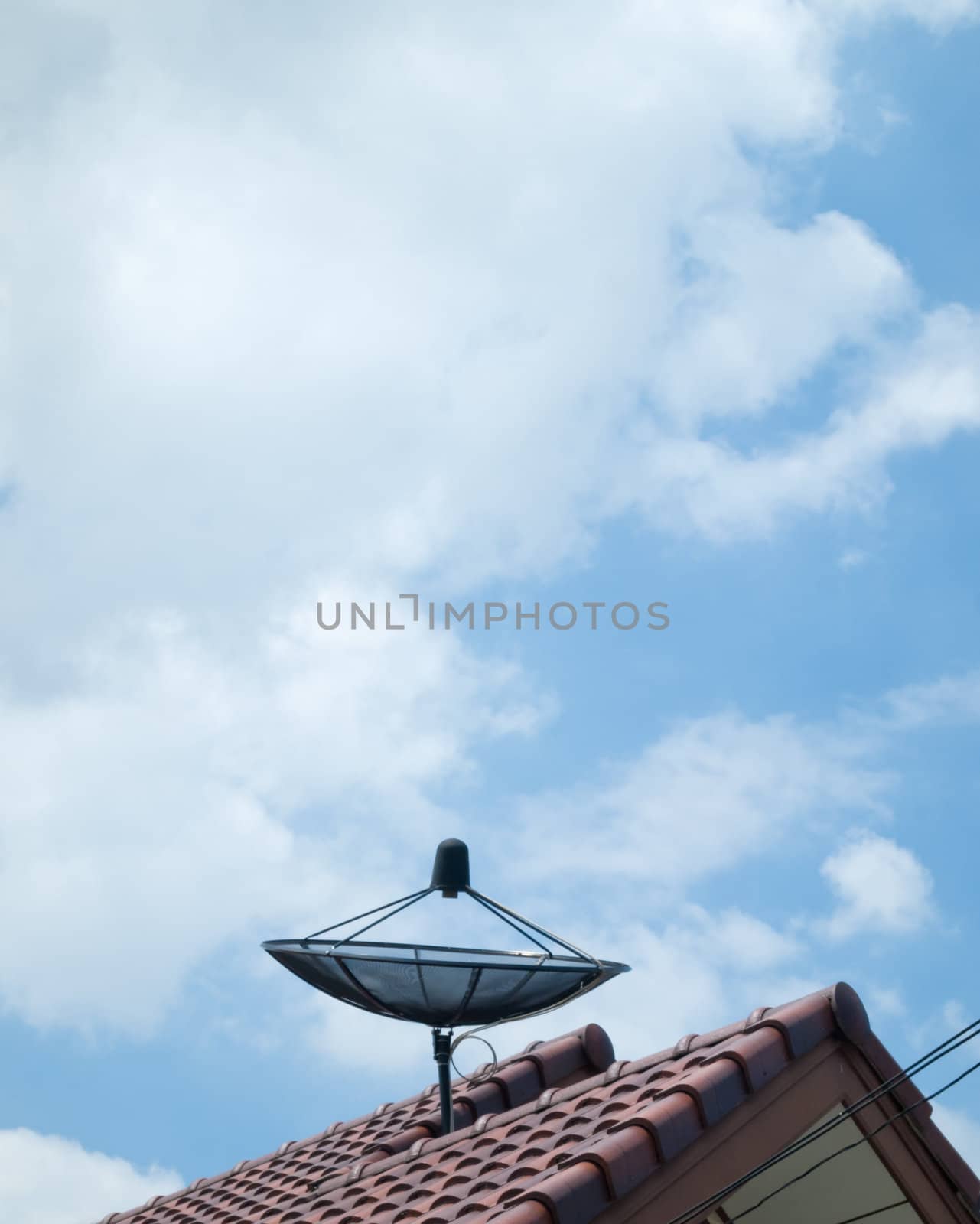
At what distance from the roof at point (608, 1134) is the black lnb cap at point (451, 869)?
44.1 inches

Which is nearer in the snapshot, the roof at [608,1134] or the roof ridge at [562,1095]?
the roof at [608,1134]

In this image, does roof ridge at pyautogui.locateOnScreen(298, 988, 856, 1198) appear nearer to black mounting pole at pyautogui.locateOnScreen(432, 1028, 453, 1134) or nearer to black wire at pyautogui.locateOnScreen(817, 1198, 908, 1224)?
black mounting pole at pyautogui.locateOnScreen(432, 1028, 453, 1134)

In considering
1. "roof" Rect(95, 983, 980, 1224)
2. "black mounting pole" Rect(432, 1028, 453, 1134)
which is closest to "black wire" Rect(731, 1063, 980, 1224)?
"roof" Rect(95, 983, 980, 1224)

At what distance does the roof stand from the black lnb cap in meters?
1.12

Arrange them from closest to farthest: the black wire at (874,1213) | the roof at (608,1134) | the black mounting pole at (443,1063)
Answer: the roof at (608,1134), the black wire at (874,1213), the black mounting pole at (443,1063)

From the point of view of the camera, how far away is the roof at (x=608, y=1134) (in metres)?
5.15

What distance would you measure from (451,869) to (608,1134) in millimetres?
2811

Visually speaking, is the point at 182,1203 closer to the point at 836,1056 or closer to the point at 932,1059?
the point at 836,1056

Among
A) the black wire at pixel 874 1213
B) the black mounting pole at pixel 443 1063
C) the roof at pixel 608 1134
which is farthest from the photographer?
the black mounting pole at pixel 443 1063

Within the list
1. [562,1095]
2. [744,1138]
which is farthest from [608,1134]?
[562,1095]

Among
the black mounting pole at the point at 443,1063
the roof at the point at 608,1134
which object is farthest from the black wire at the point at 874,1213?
the black mounting pole at the point at 443,1063

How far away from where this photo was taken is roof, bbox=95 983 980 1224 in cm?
515

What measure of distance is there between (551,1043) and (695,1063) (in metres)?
2.31

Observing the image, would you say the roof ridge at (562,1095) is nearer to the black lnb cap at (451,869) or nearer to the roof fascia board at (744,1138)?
the roof fascia board at (744,1138)
